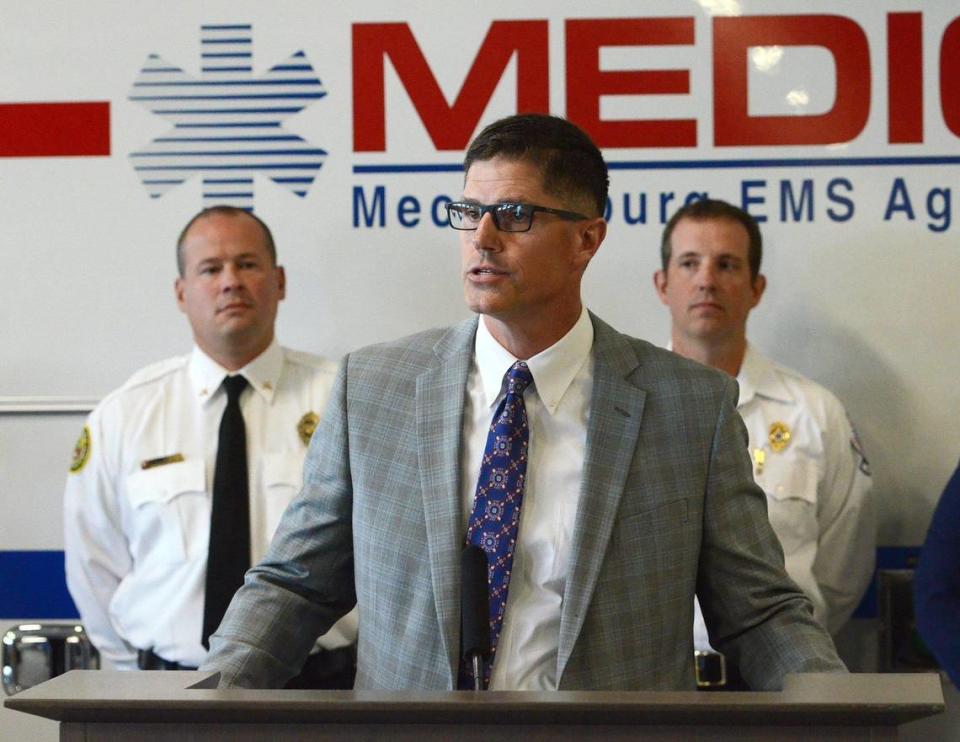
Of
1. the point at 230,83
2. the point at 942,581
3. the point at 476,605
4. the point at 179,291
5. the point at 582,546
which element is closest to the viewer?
the point at 476,605

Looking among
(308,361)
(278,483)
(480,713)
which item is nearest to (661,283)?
(308,361)

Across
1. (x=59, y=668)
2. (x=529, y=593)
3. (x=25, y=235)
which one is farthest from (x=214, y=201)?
(x=529, y=593)

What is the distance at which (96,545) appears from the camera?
12.4 feet

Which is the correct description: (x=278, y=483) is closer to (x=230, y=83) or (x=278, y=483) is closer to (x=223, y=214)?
(x=223, y=214)

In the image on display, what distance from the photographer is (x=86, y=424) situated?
152 inches

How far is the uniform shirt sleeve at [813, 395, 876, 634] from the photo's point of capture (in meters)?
3.77

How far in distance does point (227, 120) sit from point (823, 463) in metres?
1.98

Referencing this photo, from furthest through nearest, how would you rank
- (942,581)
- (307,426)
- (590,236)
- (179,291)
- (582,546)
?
(179,291), (307,426), (942,581), (590,236), (582,546)

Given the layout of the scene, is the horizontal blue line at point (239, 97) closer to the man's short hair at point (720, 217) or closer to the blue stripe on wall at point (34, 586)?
the man's short hair at point (720, 217)

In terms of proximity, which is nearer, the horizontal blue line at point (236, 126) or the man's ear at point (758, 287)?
the man's ear at point (758, 287)

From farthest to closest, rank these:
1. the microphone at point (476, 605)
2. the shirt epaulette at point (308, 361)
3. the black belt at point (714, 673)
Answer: the shirt epaulette at point (308, 361) < the black belt at point (714, 673) < the microphone at point (476, 605)

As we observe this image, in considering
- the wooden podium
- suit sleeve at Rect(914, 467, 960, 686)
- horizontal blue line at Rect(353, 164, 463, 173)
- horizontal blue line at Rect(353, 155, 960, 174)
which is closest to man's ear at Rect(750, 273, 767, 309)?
horizontal blue line at Rect(353, 155, 960, 174)

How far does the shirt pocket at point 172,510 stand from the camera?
12.0 feet

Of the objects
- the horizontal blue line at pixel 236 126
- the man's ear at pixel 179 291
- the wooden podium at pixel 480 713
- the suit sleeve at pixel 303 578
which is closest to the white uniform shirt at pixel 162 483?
the man's ear at pixel 179 291
